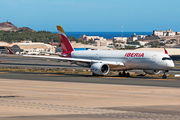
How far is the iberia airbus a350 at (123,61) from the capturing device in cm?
5306

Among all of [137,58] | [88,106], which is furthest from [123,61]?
[88,106]

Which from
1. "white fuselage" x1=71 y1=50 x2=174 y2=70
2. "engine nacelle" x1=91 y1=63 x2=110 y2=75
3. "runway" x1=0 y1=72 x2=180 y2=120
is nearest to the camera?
"runway" x1=0 y1=72 x2=180 y2=120

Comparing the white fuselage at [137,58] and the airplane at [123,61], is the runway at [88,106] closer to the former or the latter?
the white fuselage at [137,58]

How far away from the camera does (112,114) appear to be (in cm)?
2145

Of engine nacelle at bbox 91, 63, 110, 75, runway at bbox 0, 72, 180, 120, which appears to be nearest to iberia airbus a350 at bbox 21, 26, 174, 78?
engine nacelle at bbox 91, 63, 110, 75

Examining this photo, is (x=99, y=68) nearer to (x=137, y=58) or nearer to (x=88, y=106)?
(x=137, y=58)

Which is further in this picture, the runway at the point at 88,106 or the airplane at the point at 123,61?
the airplane at the point at 123,61

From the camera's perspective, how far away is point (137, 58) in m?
55.2

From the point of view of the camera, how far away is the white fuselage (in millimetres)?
52719

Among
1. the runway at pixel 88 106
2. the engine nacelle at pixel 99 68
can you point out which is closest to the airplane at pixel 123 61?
the engine nacelle at pixel 99 68

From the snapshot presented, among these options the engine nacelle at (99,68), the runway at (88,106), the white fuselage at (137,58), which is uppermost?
the white fuselage at (137,58)

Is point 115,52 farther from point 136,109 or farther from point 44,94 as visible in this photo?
point 136,109

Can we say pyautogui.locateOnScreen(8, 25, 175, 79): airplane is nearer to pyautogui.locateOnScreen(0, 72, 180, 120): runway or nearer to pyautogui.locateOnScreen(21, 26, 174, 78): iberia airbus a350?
pyautogui.locateOnScreen(21, 26, 174, 78): iberia airbus a350

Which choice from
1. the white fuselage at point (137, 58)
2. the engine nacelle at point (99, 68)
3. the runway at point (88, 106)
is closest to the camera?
the runway at point (88, 106)
